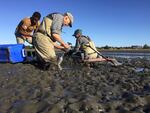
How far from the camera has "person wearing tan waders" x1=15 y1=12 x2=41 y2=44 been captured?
14200 millimetres

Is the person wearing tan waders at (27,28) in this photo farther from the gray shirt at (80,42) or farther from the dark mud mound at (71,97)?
the dark mud mound at (71,97)

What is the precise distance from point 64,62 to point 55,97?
30.9ft

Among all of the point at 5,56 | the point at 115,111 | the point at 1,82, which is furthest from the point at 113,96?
the point at 5,56

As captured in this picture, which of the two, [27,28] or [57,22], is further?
[27,28]

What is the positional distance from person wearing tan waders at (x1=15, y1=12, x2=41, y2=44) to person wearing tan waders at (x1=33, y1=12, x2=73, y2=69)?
2.07 metres

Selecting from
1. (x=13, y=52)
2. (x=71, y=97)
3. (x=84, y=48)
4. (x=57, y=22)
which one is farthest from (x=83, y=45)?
(x=71, y=97)

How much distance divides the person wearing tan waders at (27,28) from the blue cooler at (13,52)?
0.74 meters

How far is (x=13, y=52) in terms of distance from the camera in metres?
14.4

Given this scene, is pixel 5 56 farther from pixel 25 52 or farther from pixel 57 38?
pixel 57 38

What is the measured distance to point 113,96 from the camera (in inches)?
257

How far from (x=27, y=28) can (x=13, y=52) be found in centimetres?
121

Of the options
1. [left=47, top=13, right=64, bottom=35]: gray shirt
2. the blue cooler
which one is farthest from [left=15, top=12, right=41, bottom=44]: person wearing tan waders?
[left=47, top=13, right=64, bottom=35]: gray shirt

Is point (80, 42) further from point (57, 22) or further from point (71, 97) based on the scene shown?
point (71, 97)

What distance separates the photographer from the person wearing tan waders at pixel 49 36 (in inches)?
446
